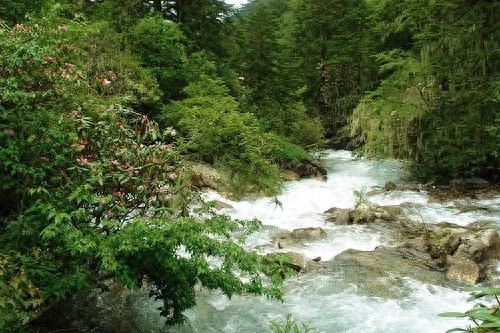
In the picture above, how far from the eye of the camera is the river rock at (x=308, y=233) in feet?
36.6

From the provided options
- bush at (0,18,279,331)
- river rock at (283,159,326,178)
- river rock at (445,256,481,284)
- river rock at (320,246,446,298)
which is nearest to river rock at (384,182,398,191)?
river rock at (283,159,326,178)

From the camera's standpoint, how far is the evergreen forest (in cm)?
469

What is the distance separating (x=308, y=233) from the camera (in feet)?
37.0

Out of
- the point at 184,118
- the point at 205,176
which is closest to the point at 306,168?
the point at 205,176

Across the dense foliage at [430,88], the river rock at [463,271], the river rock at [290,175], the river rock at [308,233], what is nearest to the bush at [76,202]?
the river rock at [463,271]

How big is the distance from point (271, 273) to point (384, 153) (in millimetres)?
12456

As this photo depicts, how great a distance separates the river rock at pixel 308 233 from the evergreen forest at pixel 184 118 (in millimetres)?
1406

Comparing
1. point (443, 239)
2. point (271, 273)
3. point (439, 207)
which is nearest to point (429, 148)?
point (439, 207)

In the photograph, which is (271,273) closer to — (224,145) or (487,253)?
(224,145)

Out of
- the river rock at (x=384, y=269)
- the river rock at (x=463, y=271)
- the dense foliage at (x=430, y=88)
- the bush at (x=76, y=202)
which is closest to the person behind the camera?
the bush at (x=76, y=202)

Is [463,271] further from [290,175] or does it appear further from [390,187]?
[290,175]

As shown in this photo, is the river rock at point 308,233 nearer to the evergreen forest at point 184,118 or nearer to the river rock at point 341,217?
the river rock at point 341,217

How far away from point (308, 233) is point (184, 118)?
445 cm

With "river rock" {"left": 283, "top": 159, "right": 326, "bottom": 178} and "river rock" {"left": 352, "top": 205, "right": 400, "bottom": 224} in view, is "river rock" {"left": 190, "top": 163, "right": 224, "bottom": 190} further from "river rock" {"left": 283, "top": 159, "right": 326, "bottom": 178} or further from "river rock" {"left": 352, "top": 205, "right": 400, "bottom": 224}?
"river rock" {"left": 283, "top": 159, "right": 326, "bottom": 178}
